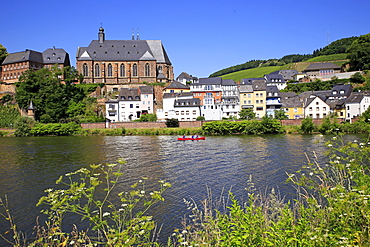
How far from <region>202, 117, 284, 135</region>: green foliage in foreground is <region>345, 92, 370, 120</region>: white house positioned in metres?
14.5

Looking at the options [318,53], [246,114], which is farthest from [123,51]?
[318,53]

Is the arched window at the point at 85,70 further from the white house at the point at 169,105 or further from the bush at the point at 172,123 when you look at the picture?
the bush at the point at 172,123

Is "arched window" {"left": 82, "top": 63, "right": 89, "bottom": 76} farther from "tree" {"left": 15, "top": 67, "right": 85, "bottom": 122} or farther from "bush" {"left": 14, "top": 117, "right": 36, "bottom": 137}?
"bush" {"left": 14, "top": 117, "right": 36, "bottom": 137}

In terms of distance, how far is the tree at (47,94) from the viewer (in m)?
69.6

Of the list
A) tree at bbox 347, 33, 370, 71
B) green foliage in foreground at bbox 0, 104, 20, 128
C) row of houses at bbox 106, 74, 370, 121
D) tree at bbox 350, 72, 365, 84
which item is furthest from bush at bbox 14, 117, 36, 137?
tree at bbox 347, 33, 370, 71

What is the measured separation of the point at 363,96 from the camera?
200ft

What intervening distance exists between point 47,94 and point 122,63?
896 inches

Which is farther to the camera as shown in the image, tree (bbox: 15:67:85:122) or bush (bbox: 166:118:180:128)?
tree (bbox: 15:67:85:122)

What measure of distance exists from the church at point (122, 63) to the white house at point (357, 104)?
4263 cm

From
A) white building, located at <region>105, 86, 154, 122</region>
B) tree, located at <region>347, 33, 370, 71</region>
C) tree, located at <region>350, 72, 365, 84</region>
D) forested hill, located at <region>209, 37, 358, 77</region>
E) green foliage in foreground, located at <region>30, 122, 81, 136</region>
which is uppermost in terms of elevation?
forested hill, located at <region>209, 37, 358, 77</region>

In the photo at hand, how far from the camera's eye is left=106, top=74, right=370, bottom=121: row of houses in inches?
2689

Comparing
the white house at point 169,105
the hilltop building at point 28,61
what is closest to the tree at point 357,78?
the white house at point 169,105

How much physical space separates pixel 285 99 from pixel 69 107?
4485cm

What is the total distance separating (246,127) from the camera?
5653cm
